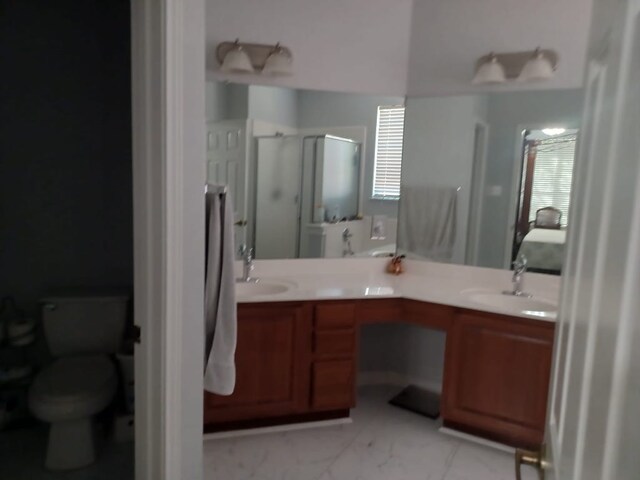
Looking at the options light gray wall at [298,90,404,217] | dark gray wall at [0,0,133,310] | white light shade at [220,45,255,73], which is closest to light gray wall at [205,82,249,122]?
white light shade at [220,45,255,73]

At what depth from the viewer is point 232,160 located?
9.03 feet

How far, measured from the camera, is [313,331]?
2570 millimetres

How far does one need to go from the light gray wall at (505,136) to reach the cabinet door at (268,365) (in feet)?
4.19

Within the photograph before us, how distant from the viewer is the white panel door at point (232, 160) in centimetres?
269

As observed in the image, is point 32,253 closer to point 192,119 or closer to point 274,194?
point 274,194

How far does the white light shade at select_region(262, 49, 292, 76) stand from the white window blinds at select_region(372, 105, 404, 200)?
2.25 feet

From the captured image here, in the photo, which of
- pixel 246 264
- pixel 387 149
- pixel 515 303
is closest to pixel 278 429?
pixel 246 264

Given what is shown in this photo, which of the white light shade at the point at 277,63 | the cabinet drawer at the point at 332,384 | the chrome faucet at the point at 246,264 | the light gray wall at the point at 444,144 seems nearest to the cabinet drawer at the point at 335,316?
the cabinet drawer at the point at 332,384

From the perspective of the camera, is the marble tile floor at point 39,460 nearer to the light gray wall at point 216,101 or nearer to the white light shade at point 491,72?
the light gray wall at point 216,101

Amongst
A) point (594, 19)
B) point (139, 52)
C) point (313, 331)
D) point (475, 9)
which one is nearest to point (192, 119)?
point (139, 52)

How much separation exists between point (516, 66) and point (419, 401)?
6.98 ft

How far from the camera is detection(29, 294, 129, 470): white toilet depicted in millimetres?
2166

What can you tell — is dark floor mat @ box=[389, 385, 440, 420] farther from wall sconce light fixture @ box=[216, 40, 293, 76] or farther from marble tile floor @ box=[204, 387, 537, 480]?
wall sconce light fixture @ box=[216, 40, 293, 76]

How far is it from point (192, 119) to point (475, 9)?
2207mm
